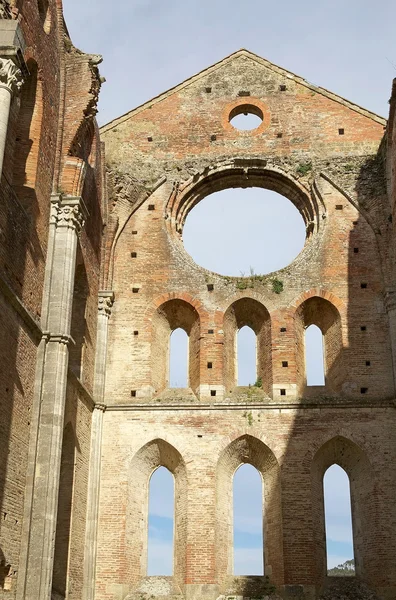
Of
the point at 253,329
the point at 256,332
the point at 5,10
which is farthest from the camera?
the point at 253,329

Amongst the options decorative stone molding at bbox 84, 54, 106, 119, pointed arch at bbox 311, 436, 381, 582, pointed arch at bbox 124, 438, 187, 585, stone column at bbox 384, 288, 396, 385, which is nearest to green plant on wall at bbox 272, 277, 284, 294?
stone column at bbox 384, 288, 396, 385

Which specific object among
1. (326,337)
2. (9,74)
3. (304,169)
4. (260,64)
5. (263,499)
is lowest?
(263,499)

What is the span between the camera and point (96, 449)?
1574 cm

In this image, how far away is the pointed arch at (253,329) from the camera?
55.3 ft

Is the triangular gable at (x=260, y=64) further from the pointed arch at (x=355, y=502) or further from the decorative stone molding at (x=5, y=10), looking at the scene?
the pointed arch at (x=355, y=502)

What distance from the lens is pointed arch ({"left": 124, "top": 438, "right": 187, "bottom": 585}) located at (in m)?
15.2

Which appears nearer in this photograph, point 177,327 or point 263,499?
point 263,499

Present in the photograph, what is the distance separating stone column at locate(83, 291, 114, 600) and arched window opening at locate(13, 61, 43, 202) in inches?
175

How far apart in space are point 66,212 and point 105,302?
3.38m

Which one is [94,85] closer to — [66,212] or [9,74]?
[66,212]

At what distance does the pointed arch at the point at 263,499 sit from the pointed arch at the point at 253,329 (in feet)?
4.43

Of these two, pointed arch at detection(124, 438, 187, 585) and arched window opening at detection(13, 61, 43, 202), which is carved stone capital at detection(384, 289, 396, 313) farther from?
arched window opening at detection(13, 61, 43, 202)

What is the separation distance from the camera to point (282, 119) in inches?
760

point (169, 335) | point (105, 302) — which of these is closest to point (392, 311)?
point (169, 335)
